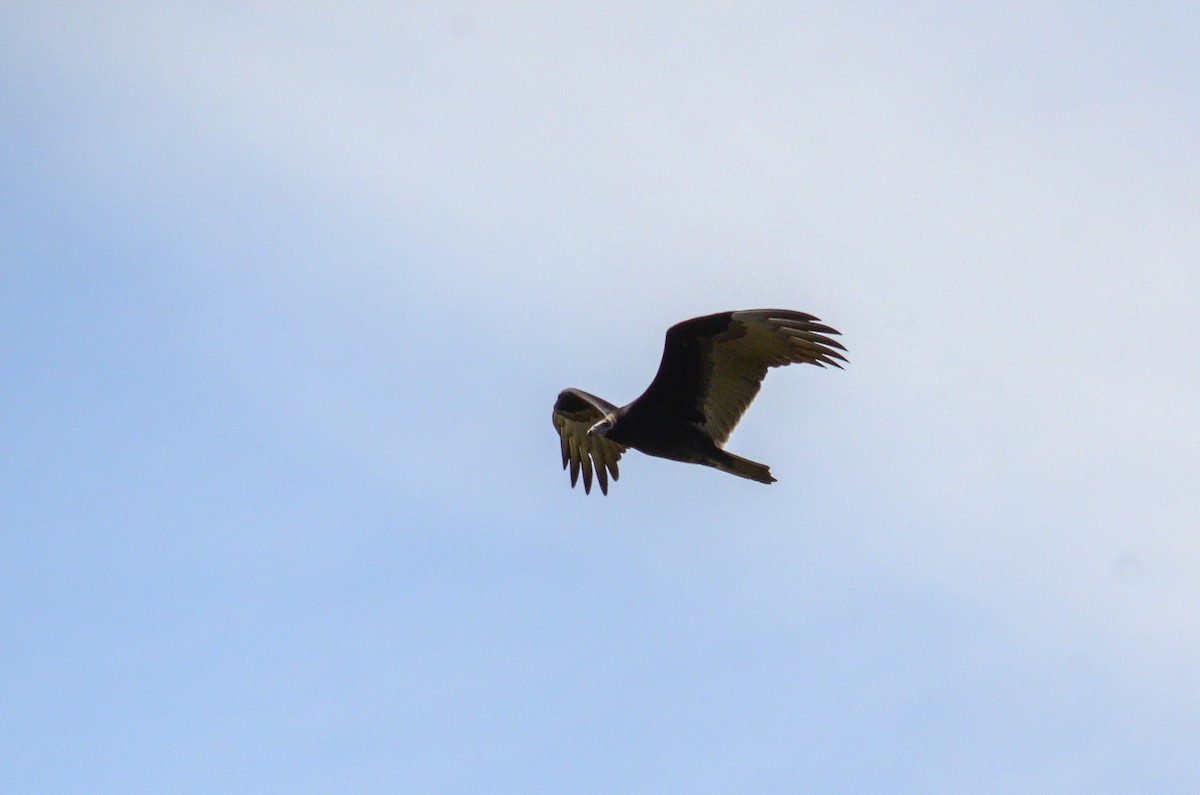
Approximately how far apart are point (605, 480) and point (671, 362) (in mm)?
2508

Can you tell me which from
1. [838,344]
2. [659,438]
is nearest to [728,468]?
[659,438]

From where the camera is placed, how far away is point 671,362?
12156 millimetres

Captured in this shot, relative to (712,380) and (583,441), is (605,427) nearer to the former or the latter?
(712,380)

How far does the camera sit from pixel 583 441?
14.5 m

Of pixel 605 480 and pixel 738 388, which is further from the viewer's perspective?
pixel 605 480

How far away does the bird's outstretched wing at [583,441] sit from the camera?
14.3 meters

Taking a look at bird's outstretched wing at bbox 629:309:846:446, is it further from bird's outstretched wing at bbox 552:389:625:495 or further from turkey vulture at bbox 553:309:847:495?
bird's outstretched wing at bbox 552:389:625:495

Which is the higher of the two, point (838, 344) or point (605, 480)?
point (605, 480)

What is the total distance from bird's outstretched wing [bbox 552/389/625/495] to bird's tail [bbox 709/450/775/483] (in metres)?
2.07

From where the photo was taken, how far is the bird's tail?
1205cm

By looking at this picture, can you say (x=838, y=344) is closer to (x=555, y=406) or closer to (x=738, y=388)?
(x=738, y=388)

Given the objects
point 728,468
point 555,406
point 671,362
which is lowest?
point 728,468

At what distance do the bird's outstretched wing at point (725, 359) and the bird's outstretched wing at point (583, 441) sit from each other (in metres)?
1.77

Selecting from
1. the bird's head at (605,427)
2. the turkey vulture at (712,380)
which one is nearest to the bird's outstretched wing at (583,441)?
the bird's head at (605,427)
